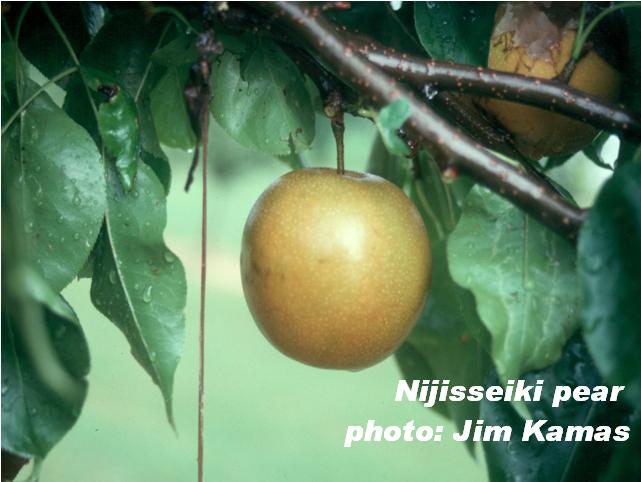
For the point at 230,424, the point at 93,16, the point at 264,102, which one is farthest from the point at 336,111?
the point at 230,424

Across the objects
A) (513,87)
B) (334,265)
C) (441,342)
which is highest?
(513,87)

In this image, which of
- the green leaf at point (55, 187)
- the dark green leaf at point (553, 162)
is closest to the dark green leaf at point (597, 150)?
the dark green leaf at point (553, 162)

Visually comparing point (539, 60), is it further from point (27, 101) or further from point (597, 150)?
point (27, 101)

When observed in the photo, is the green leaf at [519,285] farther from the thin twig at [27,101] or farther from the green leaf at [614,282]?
the thin twig at [27,101]

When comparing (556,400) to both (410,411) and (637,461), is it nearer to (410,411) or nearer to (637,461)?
(637,461)

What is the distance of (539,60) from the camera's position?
519 mm

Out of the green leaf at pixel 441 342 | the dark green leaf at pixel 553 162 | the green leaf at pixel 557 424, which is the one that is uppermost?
the dark green leaf at pixel 553 162

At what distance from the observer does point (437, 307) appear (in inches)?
26.0

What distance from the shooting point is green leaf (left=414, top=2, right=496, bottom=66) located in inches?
20.5

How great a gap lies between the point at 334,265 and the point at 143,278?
10 centimetres

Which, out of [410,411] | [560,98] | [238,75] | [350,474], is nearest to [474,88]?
[560,98]

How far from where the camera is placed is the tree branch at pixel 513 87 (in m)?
0.47

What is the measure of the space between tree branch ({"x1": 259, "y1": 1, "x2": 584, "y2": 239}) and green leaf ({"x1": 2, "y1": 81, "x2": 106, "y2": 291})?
0.15m

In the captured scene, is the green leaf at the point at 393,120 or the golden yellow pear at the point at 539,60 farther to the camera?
the golden yellow pear at the point at 539,60
